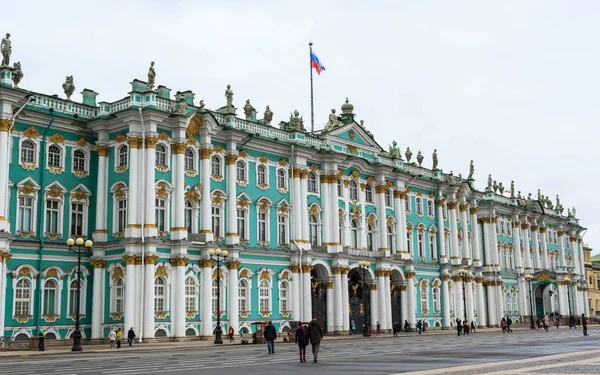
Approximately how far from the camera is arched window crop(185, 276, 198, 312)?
5206 centimetres

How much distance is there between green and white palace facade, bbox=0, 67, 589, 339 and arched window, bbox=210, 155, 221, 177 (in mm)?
171

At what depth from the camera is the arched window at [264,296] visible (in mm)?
57528

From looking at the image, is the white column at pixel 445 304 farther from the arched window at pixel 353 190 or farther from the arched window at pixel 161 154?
the arched window at pixel 161 154

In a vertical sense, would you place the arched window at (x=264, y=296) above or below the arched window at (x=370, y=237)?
below

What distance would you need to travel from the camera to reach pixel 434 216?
78688 mm

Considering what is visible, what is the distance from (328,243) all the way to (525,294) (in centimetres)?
4007

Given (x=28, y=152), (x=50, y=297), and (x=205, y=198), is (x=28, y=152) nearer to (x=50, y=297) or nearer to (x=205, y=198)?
(x=50, y=297)

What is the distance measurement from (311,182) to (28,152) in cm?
2427

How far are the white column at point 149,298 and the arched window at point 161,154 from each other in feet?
22.0

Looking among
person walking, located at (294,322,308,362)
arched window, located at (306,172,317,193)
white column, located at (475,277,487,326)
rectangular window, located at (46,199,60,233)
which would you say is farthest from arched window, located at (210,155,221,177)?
white column, located at (475,277,487,326)

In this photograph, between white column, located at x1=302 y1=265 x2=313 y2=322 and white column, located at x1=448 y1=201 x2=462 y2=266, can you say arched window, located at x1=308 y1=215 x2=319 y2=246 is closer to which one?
white column, located at x1=302 y1=265 x2=313 y2=322

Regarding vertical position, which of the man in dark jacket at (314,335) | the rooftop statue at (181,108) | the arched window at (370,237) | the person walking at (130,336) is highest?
the rooftop statue at (181,108)

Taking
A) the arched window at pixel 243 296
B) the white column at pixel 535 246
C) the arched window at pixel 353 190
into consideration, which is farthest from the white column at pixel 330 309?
the white column at pixel 535 246

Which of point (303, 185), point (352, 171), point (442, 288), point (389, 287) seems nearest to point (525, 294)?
point (442, 288)
